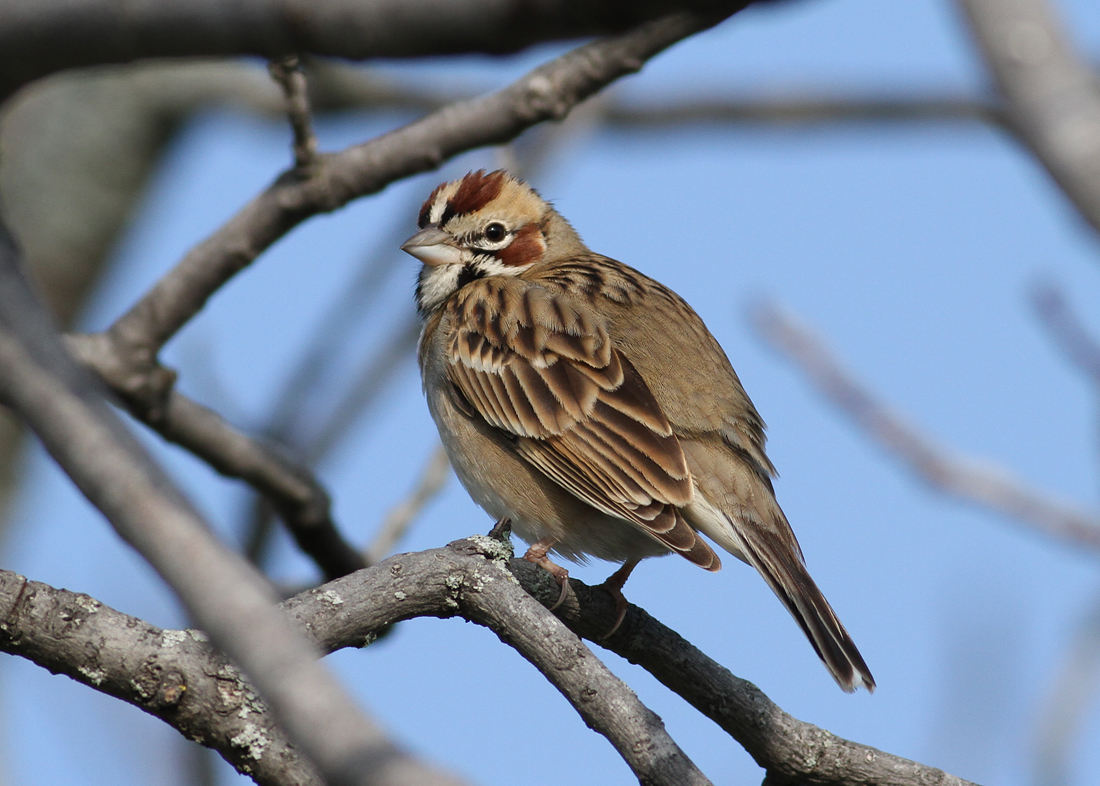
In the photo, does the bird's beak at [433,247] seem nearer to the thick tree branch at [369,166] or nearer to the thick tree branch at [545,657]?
the thick tree branch at [369,166]

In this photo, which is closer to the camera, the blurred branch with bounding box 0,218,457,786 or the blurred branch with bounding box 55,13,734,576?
the blurred branch with bounding box 0,218,457,786

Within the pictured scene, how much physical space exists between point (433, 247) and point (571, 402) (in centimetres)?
129

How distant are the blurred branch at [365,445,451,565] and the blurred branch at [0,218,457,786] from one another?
370cm

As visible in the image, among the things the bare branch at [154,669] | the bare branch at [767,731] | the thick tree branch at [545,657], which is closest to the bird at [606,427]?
the bare branch at [767,731]

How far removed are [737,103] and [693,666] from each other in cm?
495

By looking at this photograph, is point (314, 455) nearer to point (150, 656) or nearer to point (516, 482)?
point (516, 482)

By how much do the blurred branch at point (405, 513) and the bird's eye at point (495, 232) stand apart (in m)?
1.32

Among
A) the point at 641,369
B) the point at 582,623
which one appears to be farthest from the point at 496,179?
the point at 582,623

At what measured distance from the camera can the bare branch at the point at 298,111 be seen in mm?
4102

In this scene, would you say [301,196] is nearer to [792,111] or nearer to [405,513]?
[405,513]

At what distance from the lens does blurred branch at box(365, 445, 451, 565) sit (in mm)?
5027

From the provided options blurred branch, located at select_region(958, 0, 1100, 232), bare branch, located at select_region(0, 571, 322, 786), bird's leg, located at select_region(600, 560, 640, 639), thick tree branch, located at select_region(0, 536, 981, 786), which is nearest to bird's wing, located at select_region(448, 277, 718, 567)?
bird's leg, located at select_region(600, 560, 640, 639)

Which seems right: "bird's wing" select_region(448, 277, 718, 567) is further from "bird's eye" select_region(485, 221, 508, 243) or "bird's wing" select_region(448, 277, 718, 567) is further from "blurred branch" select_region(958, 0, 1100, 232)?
"blurred branch" select_region(958, 0, 1100, 232)

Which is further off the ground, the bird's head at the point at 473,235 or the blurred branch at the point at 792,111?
the blurred branch at the point at 792,111
